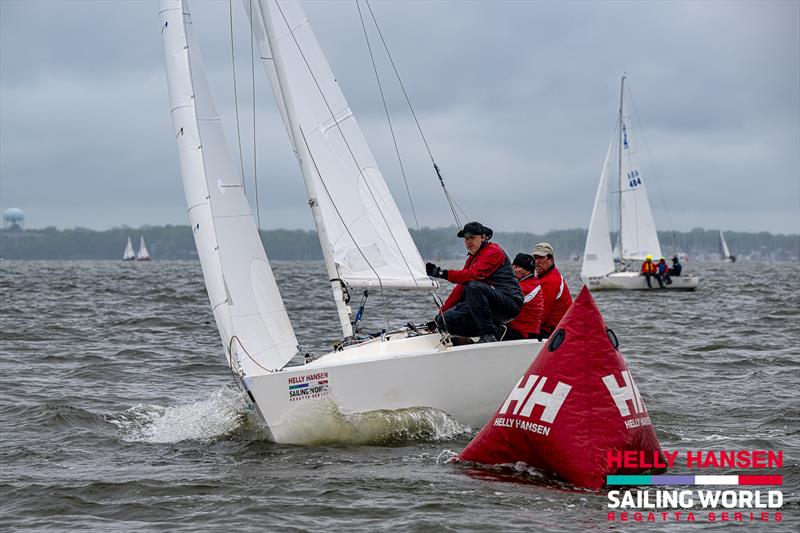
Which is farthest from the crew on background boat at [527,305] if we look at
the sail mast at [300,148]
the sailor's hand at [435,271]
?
the sail mast at [300,148]

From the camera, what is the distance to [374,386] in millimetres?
7727

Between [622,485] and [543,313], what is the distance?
8.91ft

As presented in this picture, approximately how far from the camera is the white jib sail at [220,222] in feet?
27.1

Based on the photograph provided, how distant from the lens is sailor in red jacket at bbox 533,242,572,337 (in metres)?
8.70

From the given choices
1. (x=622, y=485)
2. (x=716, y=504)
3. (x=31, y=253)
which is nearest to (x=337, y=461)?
(x=622, y=485)

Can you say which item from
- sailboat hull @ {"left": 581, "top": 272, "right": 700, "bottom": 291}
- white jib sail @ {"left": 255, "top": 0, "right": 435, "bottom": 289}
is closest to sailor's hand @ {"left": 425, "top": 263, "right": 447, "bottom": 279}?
white jib sail @ {"left": 255, "top": 0, "right": 435, "bottom": 289}

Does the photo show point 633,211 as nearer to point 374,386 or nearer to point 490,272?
point 490,272

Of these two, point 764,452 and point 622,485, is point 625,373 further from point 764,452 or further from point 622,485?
point 764,452

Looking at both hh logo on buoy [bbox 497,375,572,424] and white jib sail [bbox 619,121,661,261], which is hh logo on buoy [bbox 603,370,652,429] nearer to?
hh logo on buoy [bbox 497,375,572,424]

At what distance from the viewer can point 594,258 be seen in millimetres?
37594

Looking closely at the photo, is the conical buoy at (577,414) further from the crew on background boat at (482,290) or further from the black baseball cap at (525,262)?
the black baseball cap at (525,262)

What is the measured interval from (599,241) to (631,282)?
2.51 meters

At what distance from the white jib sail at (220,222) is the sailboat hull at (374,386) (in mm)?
441

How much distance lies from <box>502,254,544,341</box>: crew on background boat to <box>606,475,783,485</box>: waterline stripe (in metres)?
2.21
